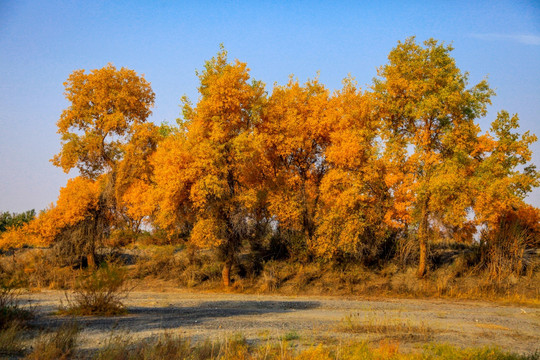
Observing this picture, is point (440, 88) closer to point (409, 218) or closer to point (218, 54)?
point (409, 218)

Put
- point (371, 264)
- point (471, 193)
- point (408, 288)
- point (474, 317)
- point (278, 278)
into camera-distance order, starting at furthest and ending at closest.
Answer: point (371, 264) → point (278, 278) → point (408, 288) → point (471, 193) → point (474, 317)

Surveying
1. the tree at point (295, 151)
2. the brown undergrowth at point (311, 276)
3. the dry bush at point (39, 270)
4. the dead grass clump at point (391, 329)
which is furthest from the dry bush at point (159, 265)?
the dead grass clump at point (391, 329)

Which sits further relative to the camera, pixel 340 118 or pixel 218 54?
pixel 340 118

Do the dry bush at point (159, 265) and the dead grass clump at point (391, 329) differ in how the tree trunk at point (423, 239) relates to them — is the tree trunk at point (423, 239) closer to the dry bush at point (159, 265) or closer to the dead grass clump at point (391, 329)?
the dead grass clump at point (391, 329)

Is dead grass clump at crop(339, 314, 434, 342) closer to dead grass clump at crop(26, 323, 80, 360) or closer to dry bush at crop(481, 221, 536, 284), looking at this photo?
dead grass clump at crop(26, 323, 80, 360)

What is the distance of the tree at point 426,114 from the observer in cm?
2316

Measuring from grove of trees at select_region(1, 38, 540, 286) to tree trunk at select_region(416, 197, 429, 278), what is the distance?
3.0 inches

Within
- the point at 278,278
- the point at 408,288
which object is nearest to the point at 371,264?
the point at 408,288

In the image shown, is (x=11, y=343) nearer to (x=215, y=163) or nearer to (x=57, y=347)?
(x=57, y=347)

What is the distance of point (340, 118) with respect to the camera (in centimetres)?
2628

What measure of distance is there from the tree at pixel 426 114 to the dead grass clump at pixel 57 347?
1798 centimetres

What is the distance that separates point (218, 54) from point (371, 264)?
50.0ft

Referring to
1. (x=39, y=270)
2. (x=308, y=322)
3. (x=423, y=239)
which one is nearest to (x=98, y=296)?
(x=308, y=322)

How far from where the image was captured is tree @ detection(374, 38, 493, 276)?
76.0ft
